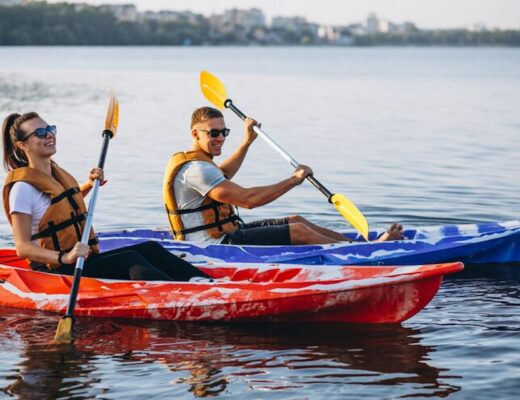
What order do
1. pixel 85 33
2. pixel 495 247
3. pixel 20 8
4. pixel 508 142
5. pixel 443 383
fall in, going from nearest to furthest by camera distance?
pixel 443 383 < pixel 495 247 < pixel 508 142 < pixel 20 8 < pixel 85 33

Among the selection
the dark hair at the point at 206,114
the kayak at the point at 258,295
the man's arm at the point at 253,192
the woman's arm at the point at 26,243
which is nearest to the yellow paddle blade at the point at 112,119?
the dark hair at the point at 206,114

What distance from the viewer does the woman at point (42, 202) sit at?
21.2 feet

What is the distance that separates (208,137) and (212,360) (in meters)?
2.07

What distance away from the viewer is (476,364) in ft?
20.2

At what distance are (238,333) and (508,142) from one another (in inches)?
518

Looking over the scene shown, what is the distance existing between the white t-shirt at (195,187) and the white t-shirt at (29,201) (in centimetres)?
152

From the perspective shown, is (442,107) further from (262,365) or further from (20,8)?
(20,8)

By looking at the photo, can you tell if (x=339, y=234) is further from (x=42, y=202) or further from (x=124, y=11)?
(x=124, y=11)

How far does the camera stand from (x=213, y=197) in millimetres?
7820

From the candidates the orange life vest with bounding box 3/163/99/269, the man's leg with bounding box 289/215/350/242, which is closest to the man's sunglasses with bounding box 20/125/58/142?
the orange life vest with bounding box 3/163/99/269

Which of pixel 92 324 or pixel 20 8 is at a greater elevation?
pixel 20 8

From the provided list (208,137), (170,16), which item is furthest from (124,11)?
(208,137)

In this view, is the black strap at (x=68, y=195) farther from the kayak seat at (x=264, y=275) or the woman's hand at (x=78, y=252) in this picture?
the kayak seat at (x=264, y=275)

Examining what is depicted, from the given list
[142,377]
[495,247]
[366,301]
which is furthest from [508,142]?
[142,377]
